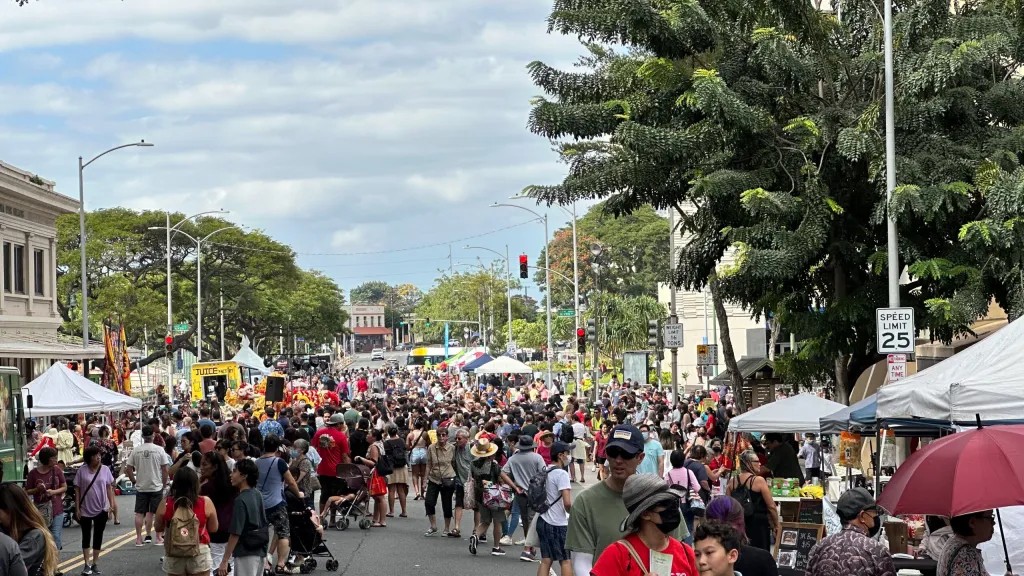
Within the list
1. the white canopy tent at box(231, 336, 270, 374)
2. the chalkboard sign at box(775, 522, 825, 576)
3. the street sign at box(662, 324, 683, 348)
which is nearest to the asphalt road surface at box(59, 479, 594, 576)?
the chalkboard sign at box(775, 522, 825, 576)

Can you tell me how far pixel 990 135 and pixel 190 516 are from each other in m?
16.1

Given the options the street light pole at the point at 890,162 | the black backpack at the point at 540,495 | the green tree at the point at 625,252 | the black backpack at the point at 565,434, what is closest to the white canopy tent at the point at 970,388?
the black backpack at the point at 540,495

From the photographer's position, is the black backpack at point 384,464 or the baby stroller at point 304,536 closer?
the baby stroller at point 304,536

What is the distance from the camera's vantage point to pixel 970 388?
11.0 metres

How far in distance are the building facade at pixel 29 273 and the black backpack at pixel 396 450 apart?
22.1 metres

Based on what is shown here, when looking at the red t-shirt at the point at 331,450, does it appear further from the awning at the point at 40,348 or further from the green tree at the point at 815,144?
the awning at the point at 40,348

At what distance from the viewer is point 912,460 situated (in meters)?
9.46

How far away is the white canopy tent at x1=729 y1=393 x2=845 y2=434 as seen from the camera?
17.9 m

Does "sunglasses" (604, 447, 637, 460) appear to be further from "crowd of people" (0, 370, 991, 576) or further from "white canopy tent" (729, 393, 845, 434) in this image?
"white canopy tent" (729, 393, 845, 434)

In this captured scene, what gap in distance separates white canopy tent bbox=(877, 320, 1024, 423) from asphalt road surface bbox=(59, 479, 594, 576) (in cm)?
587

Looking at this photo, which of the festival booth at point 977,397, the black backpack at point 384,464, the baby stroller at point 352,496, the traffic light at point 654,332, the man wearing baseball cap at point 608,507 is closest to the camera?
the man wearing baseball cap at point 608,507

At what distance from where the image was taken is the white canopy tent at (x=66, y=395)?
89.2ft

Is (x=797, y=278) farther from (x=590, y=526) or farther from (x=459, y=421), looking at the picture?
(x=590, y=526)

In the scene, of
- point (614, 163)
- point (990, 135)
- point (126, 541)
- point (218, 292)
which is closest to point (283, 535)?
point (126, 541)
